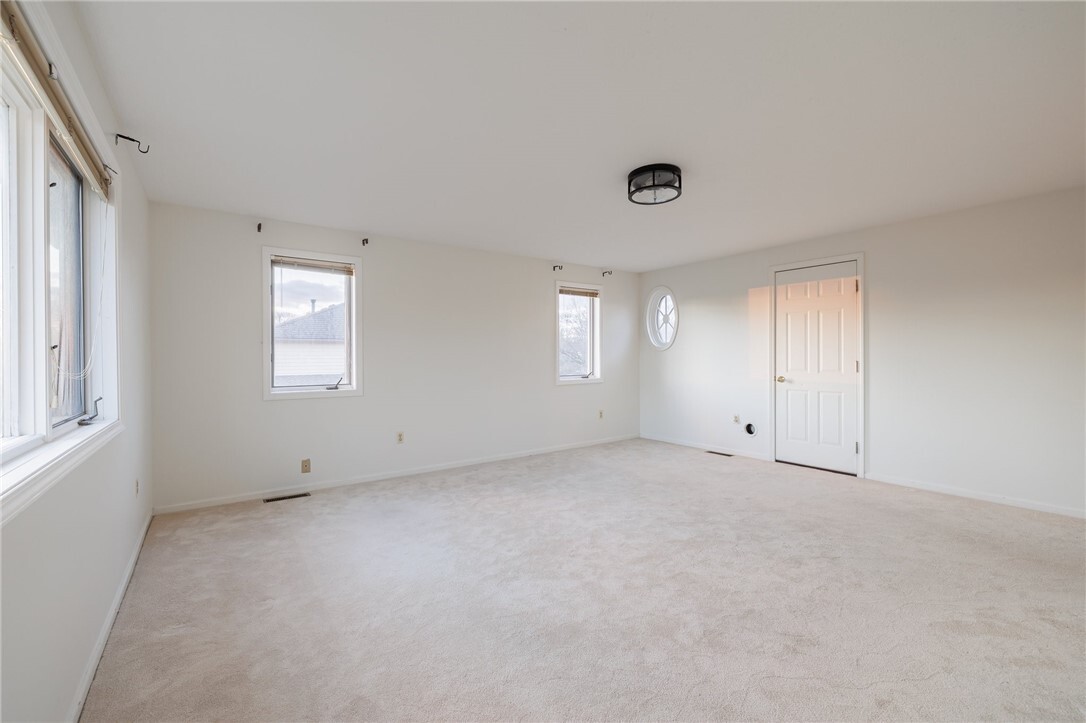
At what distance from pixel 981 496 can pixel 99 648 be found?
223 inches

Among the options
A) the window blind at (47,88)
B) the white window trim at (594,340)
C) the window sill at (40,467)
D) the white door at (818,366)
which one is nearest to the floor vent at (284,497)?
the window sill at (40,467)

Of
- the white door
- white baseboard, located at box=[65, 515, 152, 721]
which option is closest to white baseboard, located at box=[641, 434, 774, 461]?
the white door

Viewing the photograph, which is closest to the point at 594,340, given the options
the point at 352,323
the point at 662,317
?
the point at 662,317

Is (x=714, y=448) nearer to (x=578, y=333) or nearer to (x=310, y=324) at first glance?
(x=578, y=333)

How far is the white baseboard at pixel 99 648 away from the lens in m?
1.56

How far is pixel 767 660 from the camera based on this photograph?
6.01ft

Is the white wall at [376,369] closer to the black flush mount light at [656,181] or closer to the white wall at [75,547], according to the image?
the white wall at [75,547]

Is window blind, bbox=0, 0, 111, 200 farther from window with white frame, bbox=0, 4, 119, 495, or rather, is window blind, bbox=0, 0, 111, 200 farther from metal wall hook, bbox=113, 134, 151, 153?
metal wall hook, bbox=113, 134, 151, 153

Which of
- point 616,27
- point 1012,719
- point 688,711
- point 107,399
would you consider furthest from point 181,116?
point 1012,719

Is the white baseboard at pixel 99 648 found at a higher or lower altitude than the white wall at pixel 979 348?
lower

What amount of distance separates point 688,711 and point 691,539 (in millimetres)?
1516

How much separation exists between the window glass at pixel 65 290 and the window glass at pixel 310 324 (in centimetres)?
190

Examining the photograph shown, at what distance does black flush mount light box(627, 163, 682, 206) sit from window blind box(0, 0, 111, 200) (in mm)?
2648

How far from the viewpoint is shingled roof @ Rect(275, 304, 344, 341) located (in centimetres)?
415
